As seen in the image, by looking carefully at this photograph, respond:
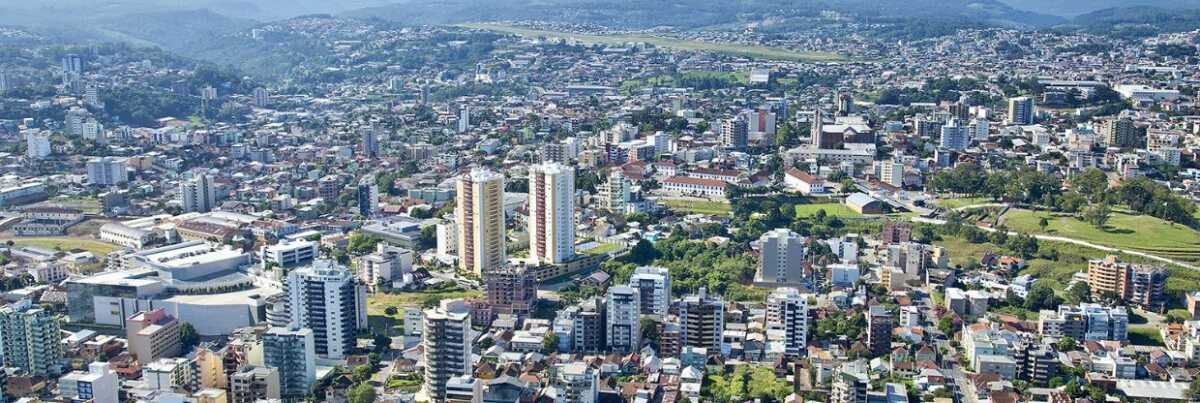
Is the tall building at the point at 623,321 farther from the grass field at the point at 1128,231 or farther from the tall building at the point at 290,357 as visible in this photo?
the grass field at the point at 1128,231

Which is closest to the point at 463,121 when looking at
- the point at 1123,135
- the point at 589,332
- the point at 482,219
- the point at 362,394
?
the point at 1123,135

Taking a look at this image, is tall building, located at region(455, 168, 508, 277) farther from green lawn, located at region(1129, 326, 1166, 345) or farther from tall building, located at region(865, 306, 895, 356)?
green lawn, located at region(1129, 326, 1166, 345)

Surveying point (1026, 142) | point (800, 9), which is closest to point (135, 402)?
point (1026, 142)

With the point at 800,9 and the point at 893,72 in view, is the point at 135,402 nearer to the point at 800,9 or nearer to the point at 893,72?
the point at 893,72

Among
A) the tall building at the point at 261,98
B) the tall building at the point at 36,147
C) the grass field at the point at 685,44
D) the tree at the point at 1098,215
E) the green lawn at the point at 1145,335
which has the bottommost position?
the green lawn at the point at 1145,335

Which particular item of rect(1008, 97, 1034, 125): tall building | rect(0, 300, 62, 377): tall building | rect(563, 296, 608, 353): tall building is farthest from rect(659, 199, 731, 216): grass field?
rect(1008, 97, 1034, 125): tall building

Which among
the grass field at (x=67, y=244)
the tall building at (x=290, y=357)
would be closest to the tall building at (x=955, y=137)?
the grass field at (x=67, y=244)
